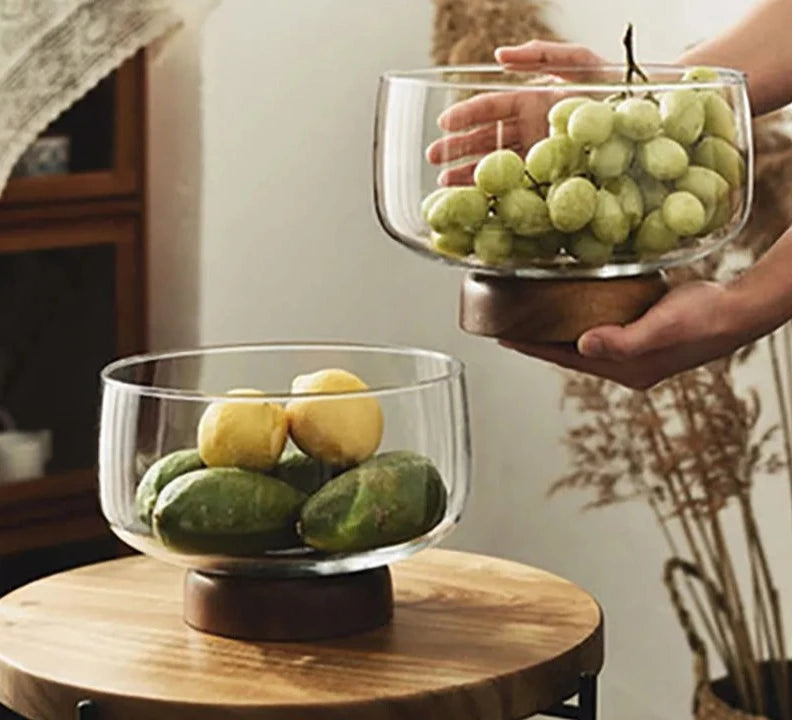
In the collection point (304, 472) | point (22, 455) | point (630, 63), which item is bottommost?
point (22, 455)

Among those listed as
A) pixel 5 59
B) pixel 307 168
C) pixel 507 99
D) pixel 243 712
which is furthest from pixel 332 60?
pixel 243 712

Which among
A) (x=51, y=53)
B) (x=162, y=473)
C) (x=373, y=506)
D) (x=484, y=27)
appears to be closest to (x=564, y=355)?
(x=373, y=506)

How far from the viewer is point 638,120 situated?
136 centimetres

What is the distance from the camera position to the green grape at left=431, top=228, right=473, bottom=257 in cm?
141

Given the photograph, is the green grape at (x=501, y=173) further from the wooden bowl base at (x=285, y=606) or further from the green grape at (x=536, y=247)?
the wooden bowl base at (x=285, y=606)

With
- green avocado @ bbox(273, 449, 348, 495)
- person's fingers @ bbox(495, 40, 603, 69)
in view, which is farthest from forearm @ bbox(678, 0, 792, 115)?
green avocado @ bbox(273, 449, 348, 495)

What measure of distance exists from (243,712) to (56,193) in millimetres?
1363

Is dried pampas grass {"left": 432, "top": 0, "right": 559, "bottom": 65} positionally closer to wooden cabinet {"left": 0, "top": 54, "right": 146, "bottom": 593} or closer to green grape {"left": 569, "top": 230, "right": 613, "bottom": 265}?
wooden cabinet {"left": 0, "top": 54, "right": 146, "bottom": 593}

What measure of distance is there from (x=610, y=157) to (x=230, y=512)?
0.38 meters

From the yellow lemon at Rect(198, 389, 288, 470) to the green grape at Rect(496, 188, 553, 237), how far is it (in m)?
0.22

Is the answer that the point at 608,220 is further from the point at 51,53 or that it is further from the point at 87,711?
the point at 51,53

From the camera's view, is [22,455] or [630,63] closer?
[630,63]

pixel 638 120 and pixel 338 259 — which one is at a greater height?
pixel 638 120

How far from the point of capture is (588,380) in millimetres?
2537
